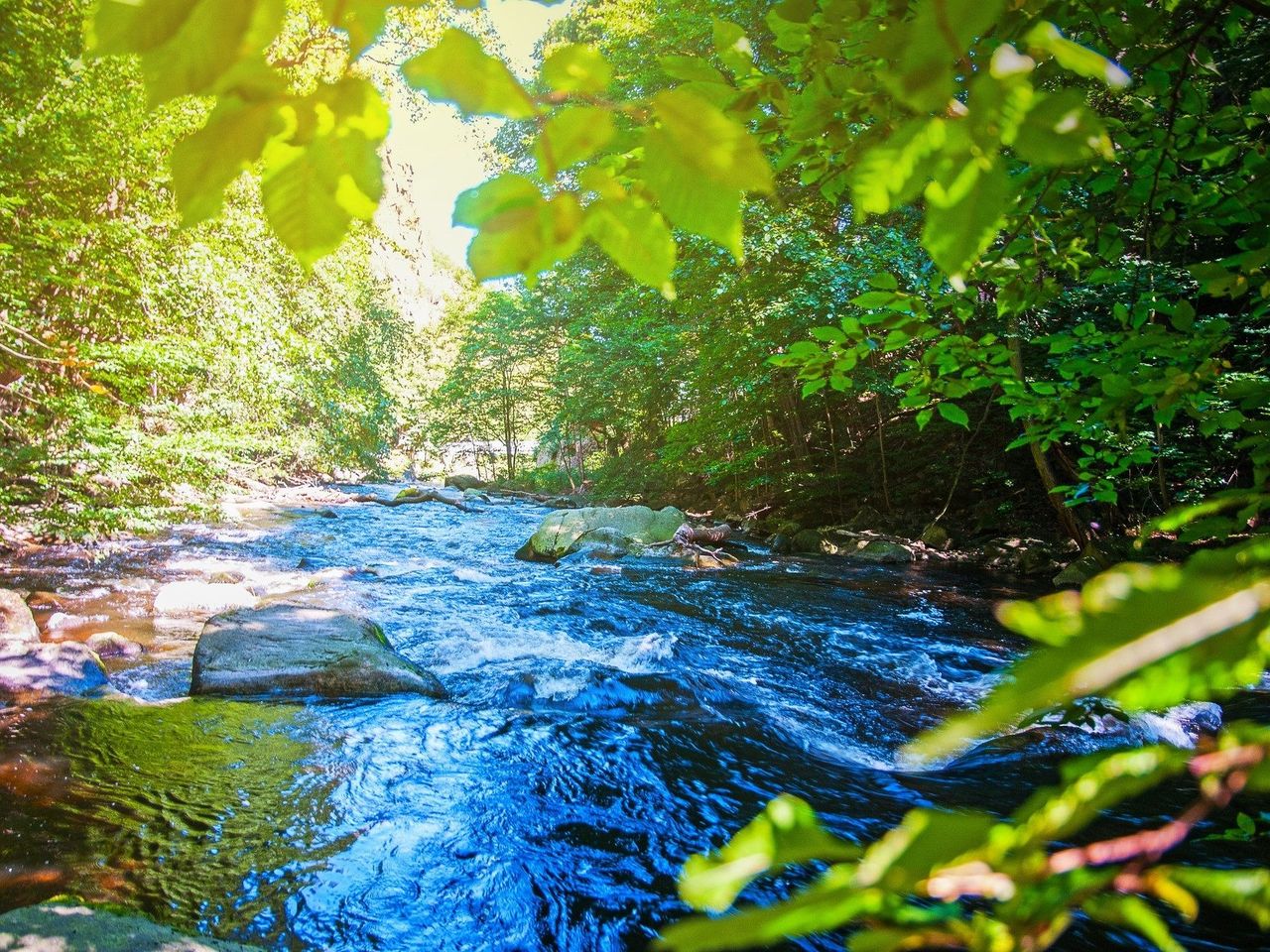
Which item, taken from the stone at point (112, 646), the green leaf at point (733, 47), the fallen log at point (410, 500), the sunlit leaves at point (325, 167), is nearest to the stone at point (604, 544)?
the stone at point (112, 646)

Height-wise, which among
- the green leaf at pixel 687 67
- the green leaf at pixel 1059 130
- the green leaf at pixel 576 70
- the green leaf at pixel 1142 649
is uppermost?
the green leaf at pixel 687 67

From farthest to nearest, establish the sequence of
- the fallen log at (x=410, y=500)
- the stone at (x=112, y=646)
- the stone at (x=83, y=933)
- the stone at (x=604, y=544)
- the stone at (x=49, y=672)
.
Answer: the fallen log at (x=410, y=500) → the stone at (x=604, y=544) → the stone at (x=112, y=646) → the stone at (x=49, y=672) → the stone at (x=83, y=933)

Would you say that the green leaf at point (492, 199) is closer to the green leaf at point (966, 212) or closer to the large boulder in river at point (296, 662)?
the green leaf at point (966, 212)

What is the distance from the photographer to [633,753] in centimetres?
341

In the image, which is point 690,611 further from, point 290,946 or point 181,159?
point 181,159

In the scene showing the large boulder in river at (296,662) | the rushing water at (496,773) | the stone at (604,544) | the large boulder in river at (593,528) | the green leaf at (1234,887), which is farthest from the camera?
the large boulder in river at (593,528)

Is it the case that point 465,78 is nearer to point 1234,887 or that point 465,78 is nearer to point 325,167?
point 325,167

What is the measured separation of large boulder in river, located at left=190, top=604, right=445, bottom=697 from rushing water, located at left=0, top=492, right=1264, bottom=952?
21cm

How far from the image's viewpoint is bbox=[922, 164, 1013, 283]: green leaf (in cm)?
58

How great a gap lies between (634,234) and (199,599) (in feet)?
22.5

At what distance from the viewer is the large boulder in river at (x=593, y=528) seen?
9773 millimetres

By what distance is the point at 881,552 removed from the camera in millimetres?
8930

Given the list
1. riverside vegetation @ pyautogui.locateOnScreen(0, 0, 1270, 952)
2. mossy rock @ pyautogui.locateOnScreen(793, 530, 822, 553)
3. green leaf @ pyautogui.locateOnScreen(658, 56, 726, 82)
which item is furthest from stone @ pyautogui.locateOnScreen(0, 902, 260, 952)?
mossy rock @ pyautogui.locateOnScreen(793, 530, 822, 553)

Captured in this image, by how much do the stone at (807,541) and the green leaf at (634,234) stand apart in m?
9.63
